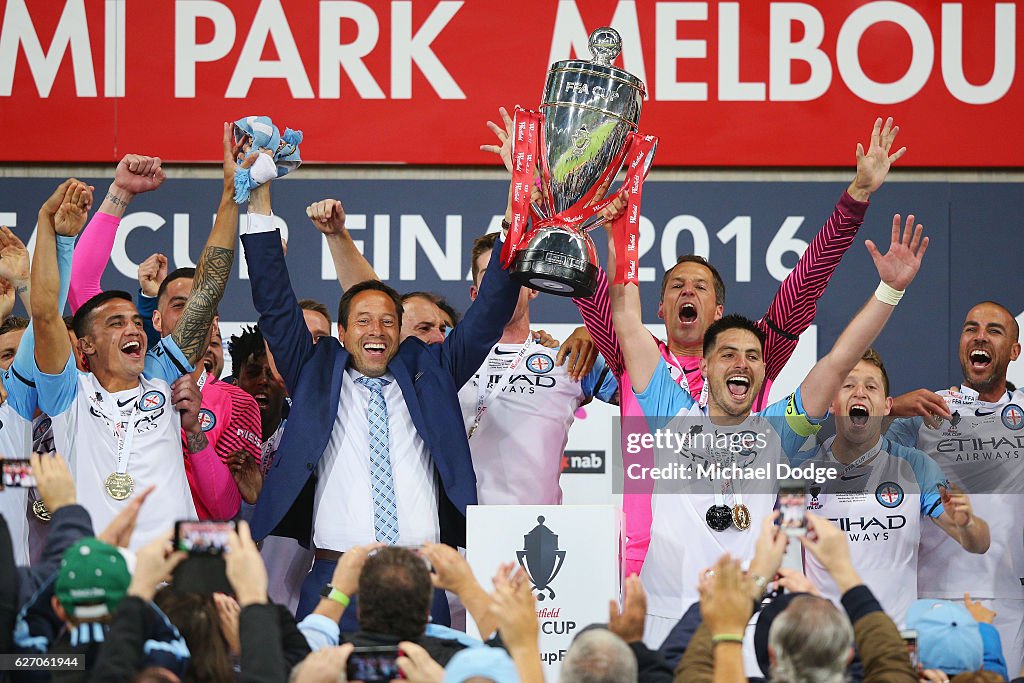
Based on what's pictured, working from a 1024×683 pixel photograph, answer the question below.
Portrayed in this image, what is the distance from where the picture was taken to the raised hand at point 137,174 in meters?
5.08

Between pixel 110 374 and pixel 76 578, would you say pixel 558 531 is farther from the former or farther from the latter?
pixel 110 374

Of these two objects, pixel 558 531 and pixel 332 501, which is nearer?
pixel 558 531

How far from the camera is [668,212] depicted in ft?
22.4

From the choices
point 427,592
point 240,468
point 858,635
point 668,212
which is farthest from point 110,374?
point 668,212

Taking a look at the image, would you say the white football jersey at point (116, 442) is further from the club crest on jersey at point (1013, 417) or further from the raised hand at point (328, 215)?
the club crest on jersey at point (1013, 417)

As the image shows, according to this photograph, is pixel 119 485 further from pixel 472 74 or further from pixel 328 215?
pixel 472 74

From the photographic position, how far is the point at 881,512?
4.30 metres

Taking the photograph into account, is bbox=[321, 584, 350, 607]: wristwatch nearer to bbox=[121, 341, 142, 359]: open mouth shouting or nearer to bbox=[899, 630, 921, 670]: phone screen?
bbox=[899, 630, 921, 670]: phone screen

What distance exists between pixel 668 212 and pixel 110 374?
3192 mm

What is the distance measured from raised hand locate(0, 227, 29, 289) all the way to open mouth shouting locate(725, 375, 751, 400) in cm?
258

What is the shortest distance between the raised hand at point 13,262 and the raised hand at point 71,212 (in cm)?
69

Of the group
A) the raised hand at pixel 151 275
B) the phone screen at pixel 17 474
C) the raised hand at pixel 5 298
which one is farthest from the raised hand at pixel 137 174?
the phone screen at pixel 17 474

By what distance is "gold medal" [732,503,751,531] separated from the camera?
4102 millimetres

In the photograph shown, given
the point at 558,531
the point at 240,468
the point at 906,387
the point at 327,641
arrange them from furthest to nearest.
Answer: the point at 906,387 → the point at 240,468 → the point at 558,531 → the point at 327,641
